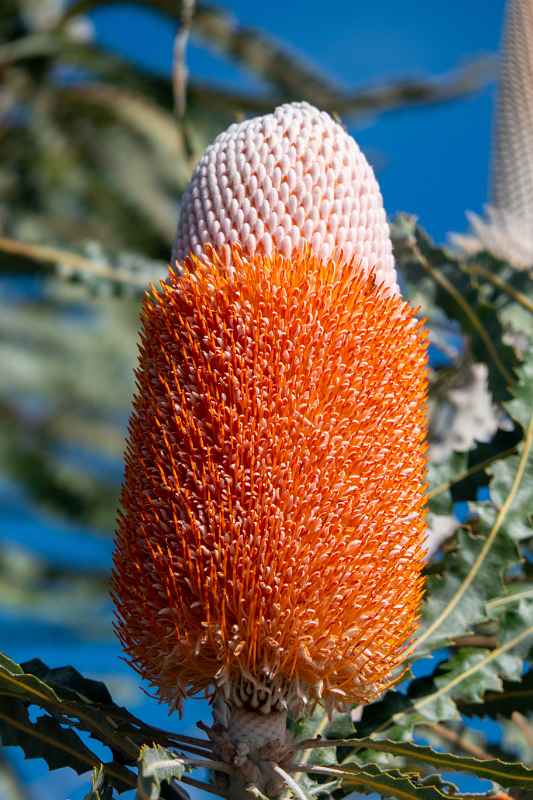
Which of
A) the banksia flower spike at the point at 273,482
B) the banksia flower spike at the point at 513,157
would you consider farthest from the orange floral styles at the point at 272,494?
the banksia flower spike at the point at 513,157

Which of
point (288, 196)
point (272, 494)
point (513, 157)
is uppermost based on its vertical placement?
point (513, 157)

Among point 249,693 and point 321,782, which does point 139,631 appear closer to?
point 249,693

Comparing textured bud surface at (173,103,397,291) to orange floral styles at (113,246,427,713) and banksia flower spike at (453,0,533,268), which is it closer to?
orange floral styles at (113,246,427,713)

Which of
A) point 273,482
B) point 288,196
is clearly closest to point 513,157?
point 288,196

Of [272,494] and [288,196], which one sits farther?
[288,196]

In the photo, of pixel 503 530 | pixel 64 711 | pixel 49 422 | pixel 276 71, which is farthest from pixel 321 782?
pixel 49 422

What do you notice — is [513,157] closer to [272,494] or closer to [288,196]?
[288,196]

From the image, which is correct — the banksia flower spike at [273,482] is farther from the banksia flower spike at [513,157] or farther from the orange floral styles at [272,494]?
the banksia flower spike at [513,157]
